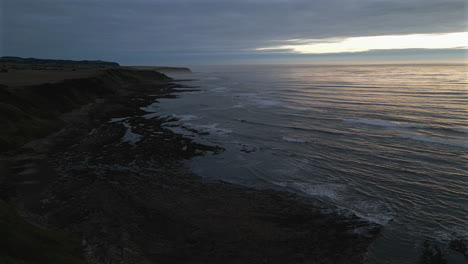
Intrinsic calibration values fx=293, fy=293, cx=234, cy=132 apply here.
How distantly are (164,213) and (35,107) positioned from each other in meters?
24.2

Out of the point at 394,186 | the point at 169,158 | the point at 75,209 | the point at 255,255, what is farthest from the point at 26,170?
the point at 394,186

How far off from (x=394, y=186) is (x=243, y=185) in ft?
26.2

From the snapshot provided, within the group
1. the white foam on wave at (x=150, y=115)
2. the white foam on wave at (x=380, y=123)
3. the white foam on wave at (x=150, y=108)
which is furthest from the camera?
the white foam on wave at (x=150, y=108)

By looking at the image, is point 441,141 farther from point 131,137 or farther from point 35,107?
point 35,107

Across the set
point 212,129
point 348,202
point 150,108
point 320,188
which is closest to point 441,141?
point 320,188

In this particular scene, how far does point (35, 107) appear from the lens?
1138 inches

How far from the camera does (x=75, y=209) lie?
40.8 feet

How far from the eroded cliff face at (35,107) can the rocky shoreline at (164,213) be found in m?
1.67

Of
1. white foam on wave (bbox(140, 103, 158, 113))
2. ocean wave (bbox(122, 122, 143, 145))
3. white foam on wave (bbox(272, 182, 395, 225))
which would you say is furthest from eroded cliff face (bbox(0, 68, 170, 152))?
white foam on wave (bbox(272, 182, 395, 225))

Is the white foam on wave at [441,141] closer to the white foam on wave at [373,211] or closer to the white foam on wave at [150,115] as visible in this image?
the white foam on wave at [373,211]

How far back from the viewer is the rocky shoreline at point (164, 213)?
32.3 feet

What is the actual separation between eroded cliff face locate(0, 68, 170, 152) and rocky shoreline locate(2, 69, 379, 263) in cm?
167

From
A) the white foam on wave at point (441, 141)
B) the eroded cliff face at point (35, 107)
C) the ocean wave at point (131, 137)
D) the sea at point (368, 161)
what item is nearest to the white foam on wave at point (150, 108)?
the sea at point (368, 161)

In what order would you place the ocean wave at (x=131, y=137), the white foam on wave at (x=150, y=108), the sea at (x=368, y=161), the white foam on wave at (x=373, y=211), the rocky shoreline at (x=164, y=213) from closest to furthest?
the rocky shoreline at (x=164, y=213) → the sea at (x=368, y=161) → the white foam on wave at (x=373, y=211) → the ocean wave at (x=131, y=137) → the white foam on wave at (x=150, y=108)
